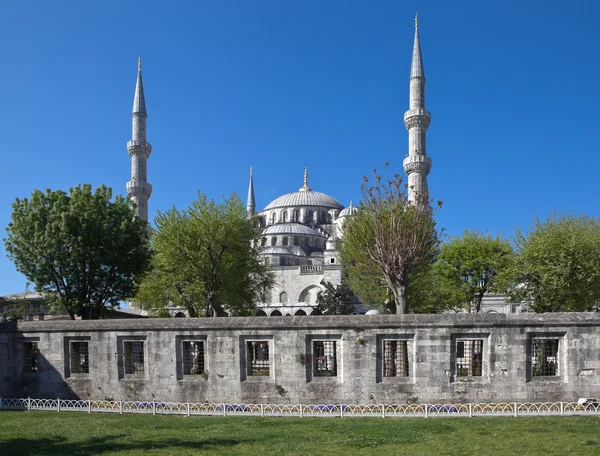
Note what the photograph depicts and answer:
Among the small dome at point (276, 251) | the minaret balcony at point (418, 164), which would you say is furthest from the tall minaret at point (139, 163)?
the minaret balcony at point (418, 164)

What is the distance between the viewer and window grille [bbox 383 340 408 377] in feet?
54.7

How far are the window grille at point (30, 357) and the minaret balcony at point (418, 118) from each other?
47.9 metres

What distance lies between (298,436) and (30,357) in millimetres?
12047

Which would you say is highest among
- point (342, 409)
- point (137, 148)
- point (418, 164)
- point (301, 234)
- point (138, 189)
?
point (137, 148)

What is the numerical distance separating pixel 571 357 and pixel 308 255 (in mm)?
62996

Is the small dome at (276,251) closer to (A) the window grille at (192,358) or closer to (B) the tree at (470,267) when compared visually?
(B) the tree at (470,267)

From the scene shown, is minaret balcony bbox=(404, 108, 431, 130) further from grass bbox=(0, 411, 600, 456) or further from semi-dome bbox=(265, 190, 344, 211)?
grass bbox=(0, 411, 600, 456)

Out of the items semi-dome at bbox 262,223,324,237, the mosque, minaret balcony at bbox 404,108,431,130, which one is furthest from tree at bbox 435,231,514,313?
semi-dome at bbox 262,223,324,237

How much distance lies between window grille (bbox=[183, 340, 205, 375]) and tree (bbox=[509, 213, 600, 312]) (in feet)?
61.4

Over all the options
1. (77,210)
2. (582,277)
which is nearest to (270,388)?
(77,210)

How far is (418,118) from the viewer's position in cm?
5856

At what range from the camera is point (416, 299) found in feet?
112

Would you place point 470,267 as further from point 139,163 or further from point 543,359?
point 139,163

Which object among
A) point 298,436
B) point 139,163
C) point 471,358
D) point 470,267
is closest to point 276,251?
point 139,163
